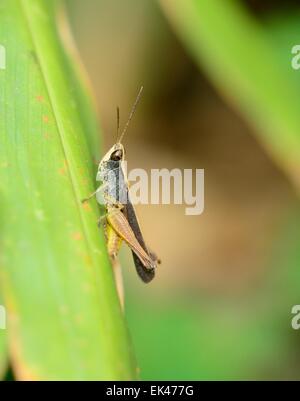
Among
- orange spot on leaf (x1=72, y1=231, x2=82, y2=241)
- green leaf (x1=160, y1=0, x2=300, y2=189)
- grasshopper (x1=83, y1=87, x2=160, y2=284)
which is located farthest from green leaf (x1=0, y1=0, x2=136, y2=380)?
green leaf (x1=160, y1=0, x2=300, y2=189)

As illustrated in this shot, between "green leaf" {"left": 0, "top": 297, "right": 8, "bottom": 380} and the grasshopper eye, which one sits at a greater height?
the grasshopper eye

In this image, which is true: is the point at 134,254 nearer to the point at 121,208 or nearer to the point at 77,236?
the point at 121,208

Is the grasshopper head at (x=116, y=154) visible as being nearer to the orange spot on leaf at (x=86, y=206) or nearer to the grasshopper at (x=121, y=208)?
the grasshopper at (x=121, y=208)

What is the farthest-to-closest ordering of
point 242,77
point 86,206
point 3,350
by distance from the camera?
point 242,77
point 86,206
point 3,350

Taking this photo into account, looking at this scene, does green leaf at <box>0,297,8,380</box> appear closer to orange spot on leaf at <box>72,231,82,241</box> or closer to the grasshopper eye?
orange spot on leaf at <box>72,231,82,241</box>

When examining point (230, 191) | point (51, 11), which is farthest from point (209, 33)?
point (230, 191)

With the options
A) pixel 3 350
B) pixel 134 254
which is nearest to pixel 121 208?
pixel 134 254

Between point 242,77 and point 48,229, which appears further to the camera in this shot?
point 242,77

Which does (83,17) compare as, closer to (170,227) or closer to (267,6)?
(267,6)
